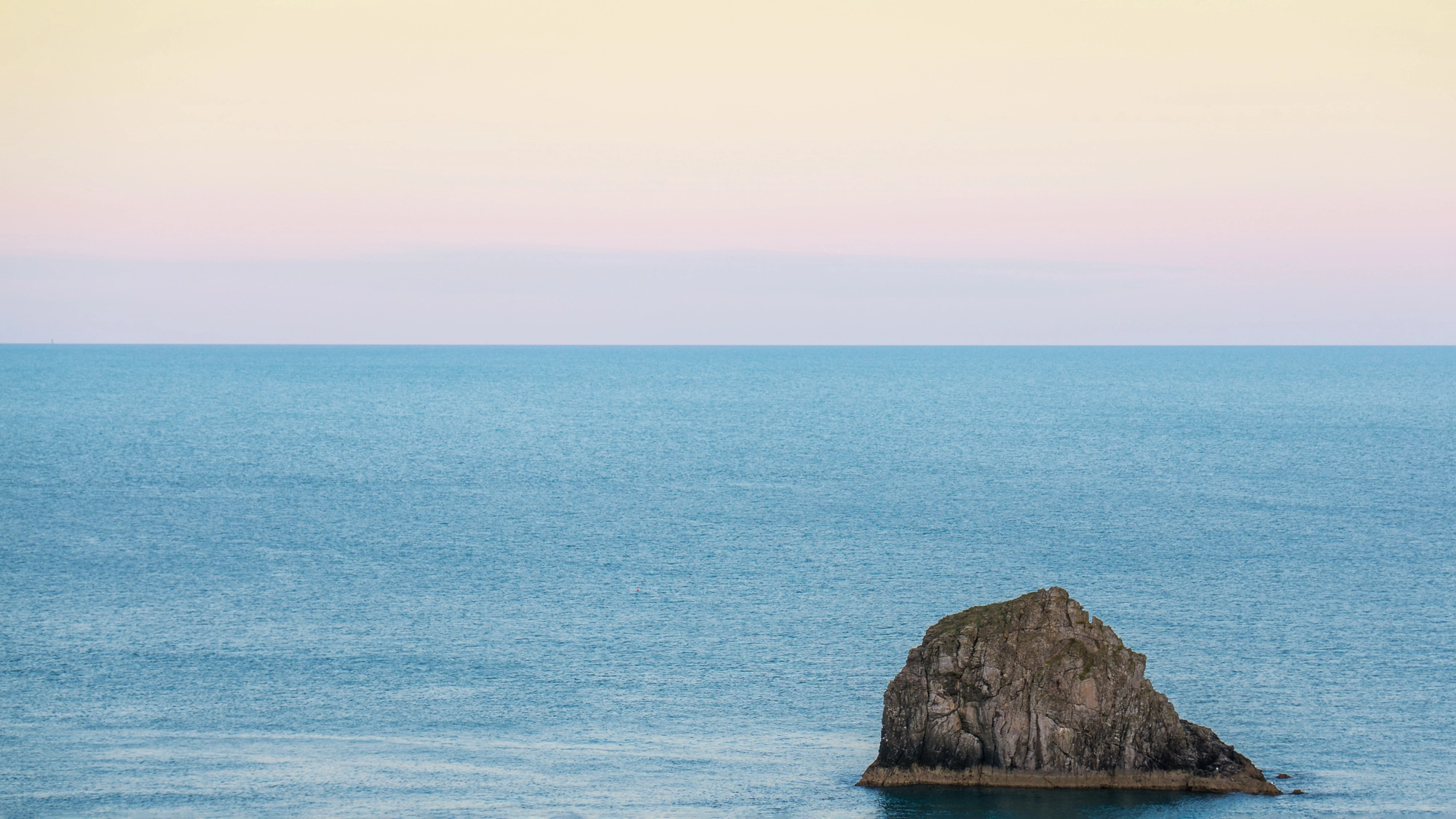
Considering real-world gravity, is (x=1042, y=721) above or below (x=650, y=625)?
above

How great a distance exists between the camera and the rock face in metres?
54.4

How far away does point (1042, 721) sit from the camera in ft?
180

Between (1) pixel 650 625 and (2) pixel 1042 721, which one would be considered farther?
(1) pixel 650 625

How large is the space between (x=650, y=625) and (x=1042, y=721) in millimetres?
32955

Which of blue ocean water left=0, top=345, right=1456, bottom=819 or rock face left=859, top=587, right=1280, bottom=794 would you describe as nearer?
rock face left=859, top=587, right=1280, bottom=794

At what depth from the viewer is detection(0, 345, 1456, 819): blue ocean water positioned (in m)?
56.4

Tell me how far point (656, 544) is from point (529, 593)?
59.9ft

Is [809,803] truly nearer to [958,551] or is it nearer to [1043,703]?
[1043,703]

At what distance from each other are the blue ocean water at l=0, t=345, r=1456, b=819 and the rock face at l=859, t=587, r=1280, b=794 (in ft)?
4.22

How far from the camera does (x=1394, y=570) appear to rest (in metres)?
94.1

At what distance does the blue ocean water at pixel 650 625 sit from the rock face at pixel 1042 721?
129 centimetres

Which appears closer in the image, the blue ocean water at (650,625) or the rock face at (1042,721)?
the rock face at (1042,721)

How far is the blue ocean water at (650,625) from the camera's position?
56.4 meters

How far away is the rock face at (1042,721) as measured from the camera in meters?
54.4
